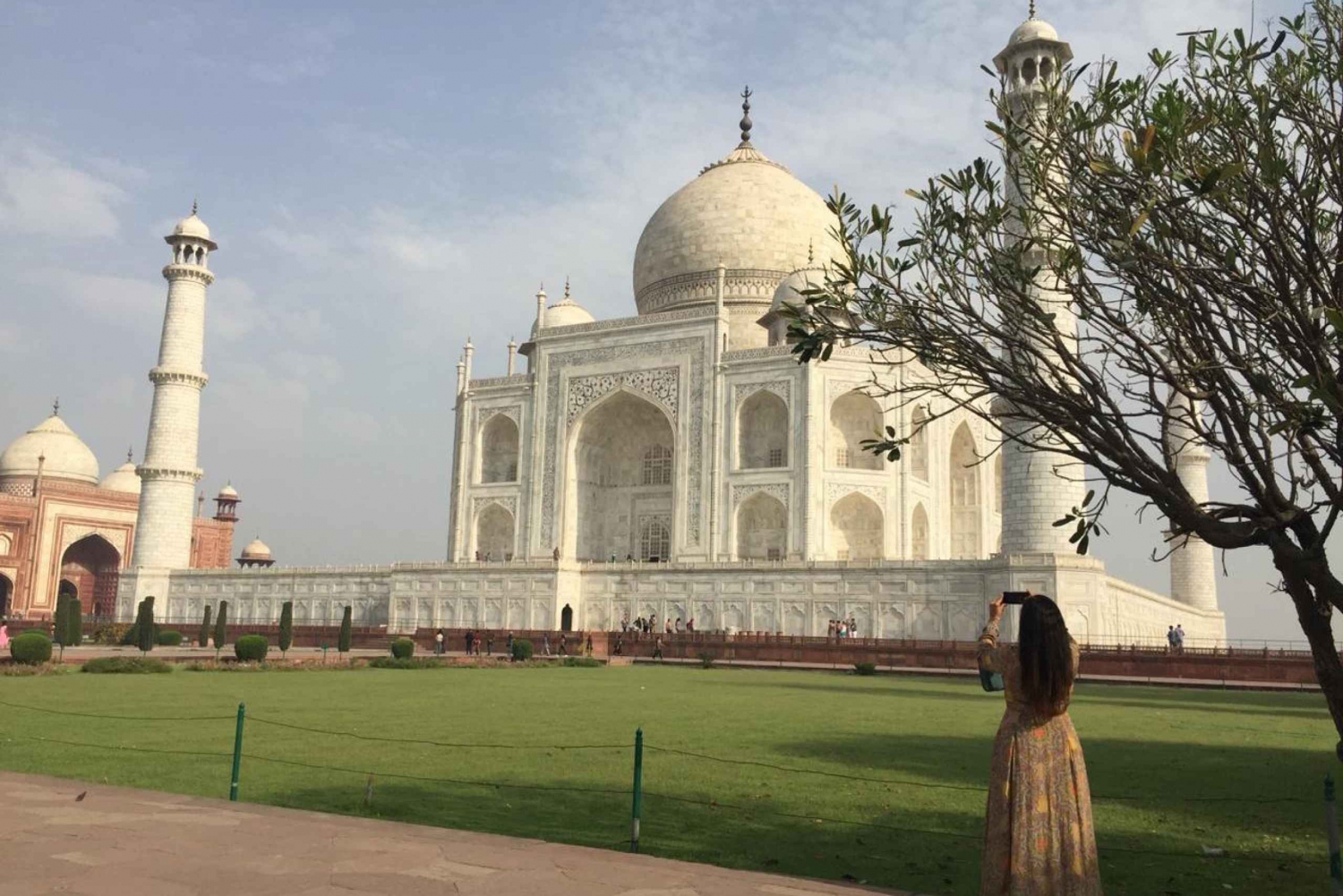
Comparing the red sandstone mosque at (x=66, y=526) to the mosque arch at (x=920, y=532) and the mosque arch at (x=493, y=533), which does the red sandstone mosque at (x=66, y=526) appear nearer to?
the mosque arch at (x=493, y=533)

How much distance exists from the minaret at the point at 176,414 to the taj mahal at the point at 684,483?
7 centimetres

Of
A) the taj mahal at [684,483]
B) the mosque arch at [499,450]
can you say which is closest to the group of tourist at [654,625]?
the taj mahal at [684,483]

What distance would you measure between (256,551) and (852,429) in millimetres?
32080

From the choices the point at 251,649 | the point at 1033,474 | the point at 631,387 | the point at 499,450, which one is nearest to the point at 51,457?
the point at 499,450

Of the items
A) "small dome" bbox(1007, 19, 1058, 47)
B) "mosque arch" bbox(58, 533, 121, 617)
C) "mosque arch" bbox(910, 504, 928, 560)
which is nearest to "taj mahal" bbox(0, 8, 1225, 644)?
"mosque arch" bbox(910, 504, 928, 560)

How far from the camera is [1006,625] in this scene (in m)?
23.5

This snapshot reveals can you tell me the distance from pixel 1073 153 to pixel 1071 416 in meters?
1.39

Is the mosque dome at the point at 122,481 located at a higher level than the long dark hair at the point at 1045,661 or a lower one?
higher

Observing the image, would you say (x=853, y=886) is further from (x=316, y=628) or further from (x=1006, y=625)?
(x=316, y=628)

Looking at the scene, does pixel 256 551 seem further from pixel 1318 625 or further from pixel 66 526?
pixel 1318 625

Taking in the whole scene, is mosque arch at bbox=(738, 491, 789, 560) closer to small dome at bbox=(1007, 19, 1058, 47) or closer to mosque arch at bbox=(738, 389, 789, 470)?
mosque arch at bbox=(738, 389, 789, 470)

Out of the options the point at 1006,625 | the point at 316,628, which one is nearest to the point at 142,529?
the point at 316,628

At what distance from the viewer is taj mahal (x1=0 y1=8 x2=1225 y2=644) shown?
28406 mm

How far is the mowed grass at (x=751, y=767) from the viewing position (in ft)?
18.2
